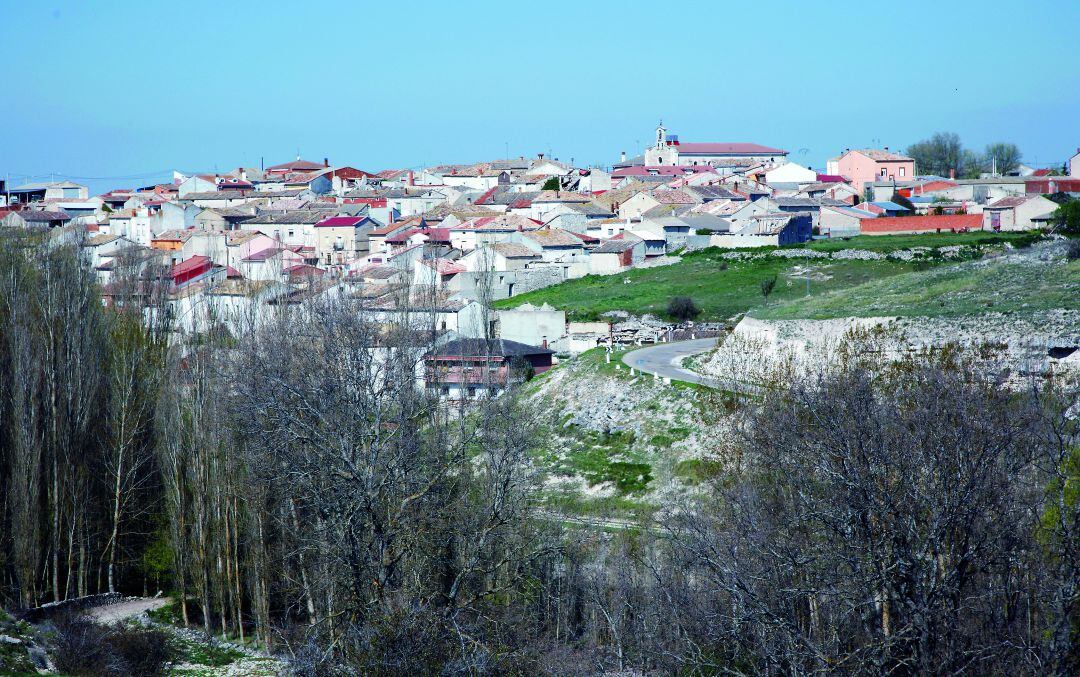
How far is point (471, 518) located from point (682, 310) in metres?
21.3

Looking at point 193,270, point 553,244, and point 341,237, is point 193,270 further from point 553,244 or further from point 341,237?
point 553,244

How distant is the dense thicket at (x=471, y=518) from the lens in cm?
1202

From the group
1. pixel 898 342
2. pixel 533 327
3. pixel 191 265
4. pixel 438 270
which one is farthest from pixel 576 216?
pixel 898 342

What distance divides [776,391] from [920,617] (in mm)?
10567

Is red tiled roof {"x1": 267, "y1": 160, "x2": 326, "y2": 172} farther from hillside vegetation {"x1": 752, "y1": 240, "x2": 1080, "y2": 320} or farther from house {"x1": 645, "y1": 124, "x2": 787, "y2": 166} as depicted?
hillside vegetation {"x1": 752, "y1": 240, "x2": 1080, "y2": 320}

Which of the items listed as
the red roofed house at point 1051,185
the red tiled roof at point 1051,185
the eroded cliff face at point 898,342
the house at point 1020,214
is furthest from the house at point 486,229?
the red tiled roof at point 1051,185

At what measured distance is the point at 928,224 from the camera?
158ft

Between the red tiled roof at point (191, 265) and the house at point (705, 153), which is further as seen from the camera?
the house at point (705, 153)

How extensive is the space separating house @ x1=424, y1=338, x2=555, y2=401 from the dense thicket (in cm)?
71

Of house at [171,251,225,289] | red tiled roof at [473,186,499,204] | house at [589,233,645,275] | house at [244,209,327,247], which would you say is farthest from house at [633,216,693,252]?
house at [171,251,225,289]

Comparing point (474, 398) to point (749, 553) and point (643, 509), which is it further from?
point (749, 553)

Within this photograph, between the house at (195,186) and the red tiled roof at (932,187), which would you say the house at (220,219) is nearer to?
the house at (195,186)

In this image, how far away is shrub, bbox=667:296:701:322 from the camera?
3584 cm

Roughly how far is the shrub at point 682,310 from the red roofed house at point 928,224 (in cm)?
1481
